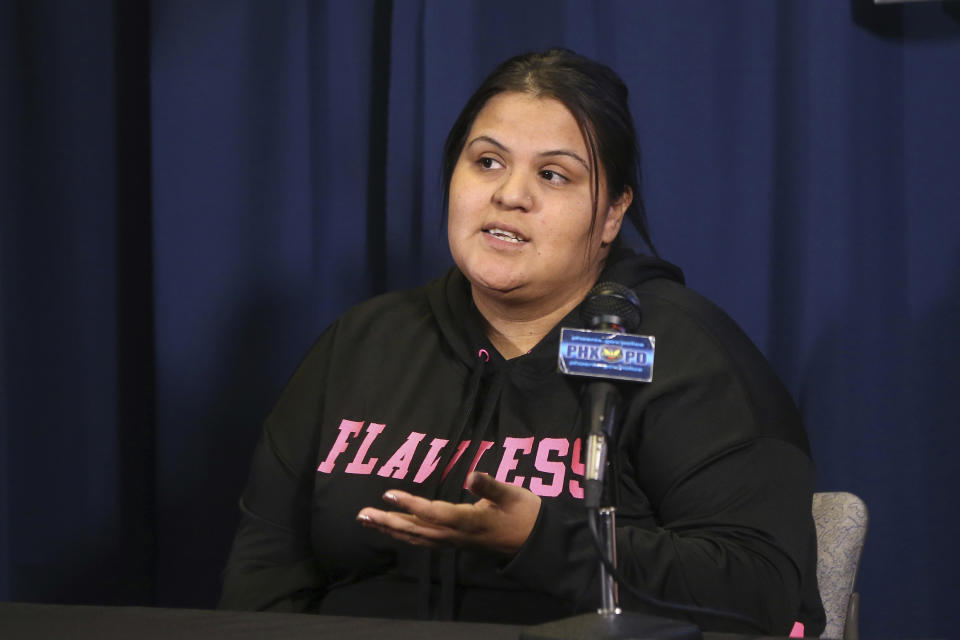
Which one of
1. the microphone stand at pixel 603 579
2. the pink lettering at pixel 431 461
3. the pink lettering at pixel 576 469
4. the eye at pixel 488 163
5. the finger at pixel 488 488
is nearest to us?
the microphone stand at pixel 603 579

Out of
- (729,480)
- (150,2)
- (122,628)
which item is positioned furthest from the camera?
(150,2)

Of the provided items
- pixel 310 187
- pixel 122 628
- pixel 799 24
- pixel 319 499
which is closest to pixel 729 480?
pixel 319 499

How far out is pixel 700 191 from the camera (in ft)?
7.00

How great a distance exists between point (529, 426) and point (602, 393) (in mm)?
580

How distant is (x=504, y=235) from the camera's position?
1651 millimetres

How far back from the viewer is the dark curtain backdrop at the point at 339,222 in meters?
2.03

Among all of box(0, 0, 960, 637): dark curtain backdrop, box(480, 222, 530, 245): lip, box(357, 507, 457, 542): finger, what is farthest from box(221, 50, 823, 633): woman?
box(0, 0, 960, 637): dark curtain backdrop

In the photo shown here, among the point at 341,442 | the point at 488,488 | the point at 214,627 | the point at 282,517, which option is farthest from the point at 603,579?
the point at 282,517

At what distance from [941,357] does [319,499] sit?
121 cm

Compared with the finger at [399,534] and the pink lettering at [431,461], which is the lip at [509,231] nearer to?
the pink lettering at [431,461]

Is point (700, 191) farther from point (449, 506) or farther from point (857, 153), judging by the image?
point (449, 506)

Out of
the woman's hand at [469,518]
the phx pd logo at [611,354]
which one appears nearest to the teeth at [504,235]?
the woman's hand at [469,518]

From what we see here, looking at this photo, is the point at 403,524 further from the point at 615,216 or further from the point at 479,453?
the point at 615,216

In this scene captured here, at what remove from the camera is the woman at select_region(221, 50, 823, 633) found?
4.50 feet
